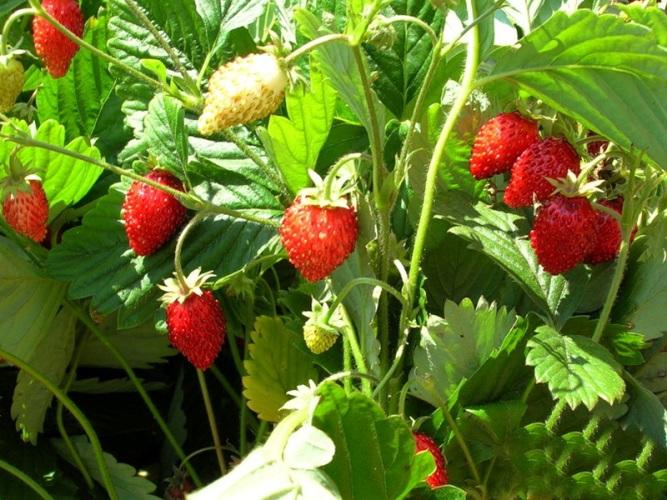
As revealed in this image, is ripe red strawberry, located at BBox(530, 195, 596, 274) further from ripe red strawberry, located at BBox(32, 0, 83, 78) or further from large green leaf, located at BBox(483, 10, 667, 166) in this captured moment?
ripe red strawberry, located at BBox(32, 0, 83, 78)

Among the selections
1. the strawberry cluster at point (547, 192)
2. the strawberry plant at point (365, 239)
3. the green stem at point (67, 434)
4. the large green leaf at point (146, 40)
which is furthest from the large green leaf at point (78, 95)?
the strawberry cluster at point (547, 192)

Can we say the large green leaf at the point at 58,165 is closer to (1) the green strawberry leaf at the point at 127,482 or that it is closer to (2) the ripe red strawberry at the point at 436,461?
(1) the green strawberry leaf at the point at 127,482

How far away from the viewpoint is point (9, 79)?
96 cm

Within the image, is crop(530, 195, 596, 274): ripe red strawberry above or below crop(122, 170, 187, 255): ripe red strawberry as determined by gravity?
above

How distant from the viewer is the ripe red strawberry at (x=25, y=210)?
0.95 meters

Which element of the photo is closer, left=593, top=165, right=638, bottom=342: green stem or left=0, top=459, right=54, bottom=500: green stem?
left=593, top=165, right=638, bottom=342: green stem

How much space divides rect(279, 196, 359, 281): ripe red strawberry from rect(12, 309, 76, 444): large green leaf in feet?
1.21

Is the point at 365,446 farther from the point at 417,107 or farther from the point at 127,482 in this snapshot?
the point at 127,482

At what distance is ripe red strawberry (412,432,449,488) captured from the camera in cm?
82

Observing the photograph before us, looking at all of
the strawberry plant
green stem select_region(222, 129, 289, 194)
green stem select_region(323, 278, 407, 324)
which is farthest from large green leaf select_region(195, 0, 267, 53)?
green stem select_region(323, 278, 407, 324)

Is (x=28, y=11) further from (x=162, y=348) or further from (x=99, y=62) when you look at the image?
(x=162, y=348)

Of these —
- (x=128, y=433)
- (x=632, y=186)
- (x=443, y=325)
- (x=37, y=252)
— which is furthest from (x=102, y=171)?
(x=632, y=186)

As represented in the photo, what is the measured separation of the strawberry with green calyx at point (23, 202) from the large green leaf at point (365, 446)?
374 millimetres

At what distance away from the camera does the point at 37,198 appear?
961mm
